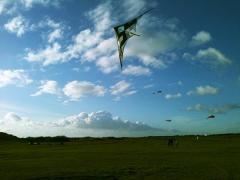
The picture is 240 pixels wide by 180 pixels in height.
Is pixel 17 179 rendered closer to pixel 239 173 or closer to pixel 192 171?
pixel 192 171

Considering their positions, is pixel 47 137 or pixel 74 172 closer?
pixel 74 172

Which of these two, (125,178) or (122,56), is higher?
(122,56)

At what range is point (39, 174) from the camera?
2808 centimetres

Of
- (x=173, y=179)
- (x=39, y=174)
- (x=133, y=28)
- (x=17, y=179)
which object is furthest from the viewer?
(x=39, y=174)

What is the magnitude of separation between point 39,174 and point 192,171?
11.5 meters

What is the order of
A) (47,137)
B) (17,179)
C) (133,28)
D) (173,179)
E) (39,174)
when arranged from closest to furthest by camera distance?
(133,28), (173,179), (17,179), (39,174), (47,137)

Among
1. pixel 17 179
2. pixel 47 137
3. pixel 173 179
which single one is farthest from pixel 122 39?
pixel 47 137

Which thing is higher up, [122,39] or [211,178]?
[122,39]

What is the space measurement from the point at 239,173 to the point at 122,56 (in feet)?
54.2

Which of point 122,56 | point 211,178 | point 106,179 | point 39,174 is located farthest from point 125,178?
point 122,56

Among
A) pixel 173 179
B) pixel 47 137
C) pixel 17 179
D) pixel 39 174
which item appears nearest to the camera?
pixel 173 179

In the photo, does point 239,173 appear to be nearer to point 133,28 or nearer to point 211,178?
point 211,178

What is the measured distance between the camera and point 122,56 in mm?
13805

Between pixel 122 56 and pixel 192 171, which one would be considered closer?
pixel 122 56
